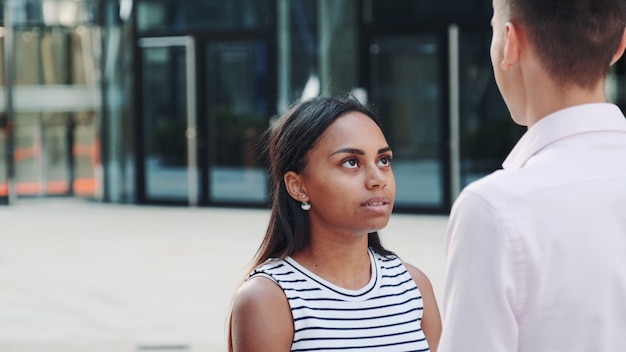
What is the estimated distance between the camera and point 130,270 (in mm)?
9836

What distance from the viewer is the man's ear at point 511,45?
1.32m

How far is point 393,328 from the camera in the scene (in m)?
2.17

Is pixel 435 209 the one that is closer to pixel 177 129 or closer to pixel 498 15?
pixel 177 129

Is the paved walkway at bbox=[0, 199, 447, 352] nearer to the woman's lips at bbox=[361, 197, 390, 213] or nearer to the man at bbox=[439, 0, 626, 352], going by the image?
the woman's lips at bbox=[361, 197, 390, 213]

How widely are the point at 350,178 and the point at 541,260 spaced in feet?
3.06

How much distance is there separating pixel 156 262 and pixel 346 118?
8.35 metres

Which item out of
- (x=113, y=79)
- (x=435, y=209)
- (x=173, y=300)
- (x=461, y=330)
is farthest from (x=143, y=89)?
(x=461, y=330)

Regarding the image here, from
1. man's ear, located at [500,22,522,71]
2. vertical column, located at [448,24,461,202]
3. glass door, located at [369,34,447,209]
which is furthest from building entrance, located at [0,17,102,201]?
man's ear, located at [500,22,522,71]

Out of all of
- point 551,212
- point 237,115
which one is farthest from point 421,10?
point 551,212

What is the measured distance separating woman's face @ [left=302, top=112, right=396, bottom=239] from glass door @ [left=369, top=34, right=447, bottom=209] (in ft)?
39.8

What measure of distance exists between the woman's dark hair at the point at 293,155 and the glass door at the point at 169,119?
13.7 meters

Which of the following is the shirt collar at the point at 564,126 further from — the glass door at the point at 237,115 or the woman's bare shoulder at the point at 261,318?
the glass door at the point at 237,115

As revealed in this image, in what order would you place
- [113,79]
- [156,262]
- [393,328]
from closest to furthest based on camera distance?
[393,328]
[156,262]
[113,79]

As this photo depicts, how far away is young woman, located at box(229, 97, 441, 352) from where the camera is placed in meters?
2.08
